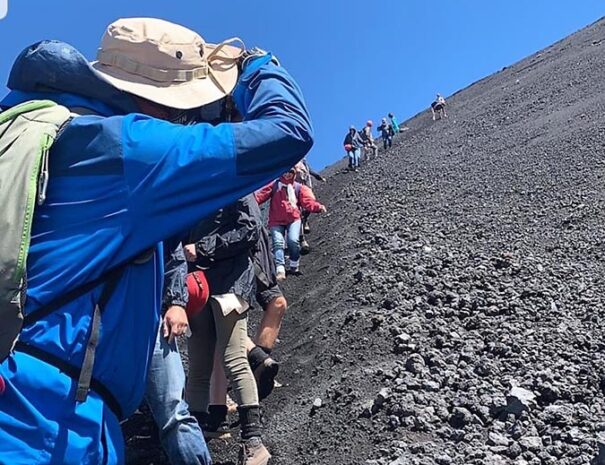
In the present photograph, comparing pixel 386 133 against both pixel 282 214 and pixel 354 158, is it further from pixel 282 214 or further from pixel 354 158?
pixel 282 214

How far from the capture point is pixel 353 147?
30.0 metres

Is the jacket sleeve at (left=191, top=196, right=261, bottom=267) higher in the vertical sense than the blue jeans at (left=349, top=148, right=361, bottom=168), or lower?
lower

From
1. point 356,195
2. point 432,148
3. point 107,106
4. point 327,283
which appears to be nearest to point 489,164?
point 356,195

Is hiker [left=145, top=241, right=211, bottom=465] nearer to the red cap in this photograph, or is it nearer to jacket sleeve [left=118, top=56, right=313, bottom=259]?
the red cap

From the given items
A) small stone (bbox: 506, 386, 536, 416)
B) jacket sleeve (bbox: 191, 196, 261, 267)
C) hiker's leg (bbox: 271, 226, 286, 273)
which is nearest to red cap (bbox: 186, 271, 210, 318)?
jacket sleeve (bbox: 191, 196, 261, 267)

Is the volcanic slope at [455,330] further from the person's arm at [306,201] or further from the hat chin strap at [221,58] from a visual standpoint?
the hat chin strap at [221,58]

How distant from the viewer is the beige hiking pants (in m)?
5.17

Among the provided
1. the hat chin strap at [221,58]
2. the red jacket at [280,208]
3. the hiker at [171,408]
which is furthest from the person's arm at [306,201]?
the hat chin strap at [221,58]

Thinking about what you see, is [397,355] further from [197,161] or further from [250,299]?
[197,161]

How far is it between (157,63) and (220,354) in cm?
305

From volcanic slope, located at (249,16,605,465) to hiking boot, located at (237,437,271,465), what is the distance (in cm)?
33

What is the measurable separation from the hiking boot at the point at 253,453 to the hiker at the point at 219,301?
44 centimetres

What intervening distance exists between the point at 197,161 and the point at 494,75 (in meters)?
50.8

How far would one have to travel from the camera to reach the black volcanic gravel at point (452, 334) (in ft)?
15.9
